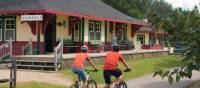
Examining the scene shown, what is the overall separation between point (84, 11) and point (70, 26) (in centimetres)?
167

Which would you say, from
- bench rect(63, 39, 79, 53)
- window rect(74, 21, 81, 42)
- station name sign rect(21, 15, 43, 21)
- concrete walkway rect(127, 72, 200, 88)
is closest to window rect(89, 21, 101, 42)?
window rect(74, 21, 81, 42)

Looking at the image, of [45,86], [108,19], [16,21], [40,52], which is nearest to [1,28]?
[16,21]

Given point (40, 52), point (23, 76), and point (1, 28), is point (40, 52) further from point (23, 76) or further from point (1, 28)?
point (23, 76)

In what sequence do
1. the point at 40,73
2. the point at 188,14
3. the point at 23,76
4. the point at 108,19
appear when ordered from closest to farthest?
the point at 188,14 < the point at 23,76 < the point at 40,73 < the point at 108,19

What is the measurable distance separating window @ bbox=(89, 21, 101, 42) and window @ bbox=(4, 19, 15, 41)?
6.22 m

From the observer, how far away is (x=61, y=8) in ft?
94.2

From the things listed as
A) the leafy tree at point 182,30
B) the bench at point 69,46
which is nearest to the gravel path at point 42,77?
the bench at point 69,46

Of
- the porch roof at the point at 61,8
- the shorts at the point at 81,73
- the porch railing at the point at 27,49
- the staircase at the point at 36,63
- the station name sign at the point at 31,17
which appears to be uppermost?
the porch roof at the point at 61,8

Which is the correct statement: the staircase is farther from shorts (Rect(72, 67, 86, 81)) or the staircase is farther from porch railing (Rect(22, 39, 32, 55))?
shorts (Rect(72, 67, 86, 81))

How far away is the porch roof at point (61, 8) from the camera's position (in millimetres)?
26688

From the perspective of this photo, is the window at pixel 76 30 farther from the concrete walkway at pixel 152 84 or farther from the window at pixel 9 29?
the concrete walkway at pixel 152 84

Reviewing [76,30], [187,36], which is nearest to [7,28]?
[76,30]

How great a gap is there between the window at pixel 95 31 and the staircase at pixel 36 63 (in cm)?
920

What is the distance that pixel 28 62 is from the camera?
80.3ft
